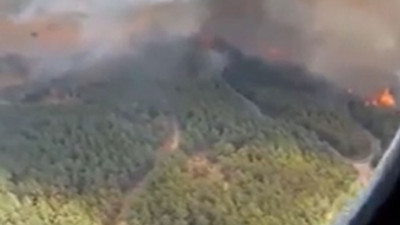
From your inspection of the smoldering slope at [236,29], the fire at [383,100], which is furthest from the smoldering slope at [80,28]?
the fire at [383,100]

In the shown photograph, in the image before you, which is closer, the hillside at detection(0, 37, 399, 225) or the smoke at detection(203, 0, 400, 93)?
the hillside at detection(0, 37, 399, 225)

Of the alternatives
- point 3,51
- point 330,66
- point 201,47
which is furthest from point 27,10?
point 330,66

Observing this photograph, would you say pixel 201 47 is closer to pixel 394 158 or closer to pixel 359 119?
pixel 359 119

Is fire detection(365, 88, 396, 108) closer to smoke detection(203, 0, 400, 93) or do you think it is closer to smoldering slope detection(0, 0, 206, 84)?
smoke detection(203, 0, 400, 93)

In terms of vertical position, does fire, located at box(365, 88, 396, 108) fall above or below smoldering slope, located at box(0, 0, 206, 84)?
above

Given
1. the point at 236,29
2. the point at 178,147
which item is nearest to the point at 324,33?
the point at 236,29

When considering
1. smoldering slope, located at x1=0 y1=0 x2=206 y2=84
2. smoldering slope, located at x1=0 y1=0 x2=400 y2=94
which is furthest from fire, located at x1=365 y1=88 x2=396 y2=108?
smoldering slope, located at x1=0 y1=0 x2=206 y2=84
